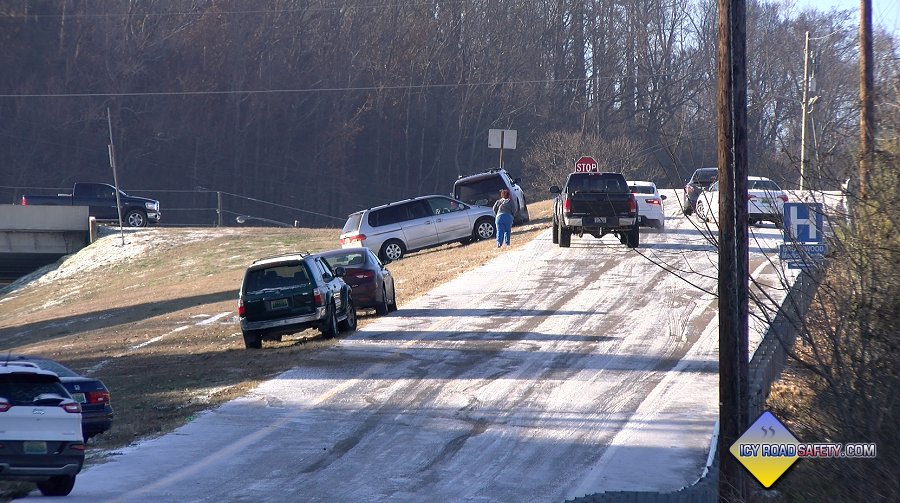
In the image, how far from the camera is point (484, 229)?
35.0 metres

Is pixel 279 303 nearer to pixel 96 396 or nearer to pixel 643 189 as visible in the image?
pixel 96 396

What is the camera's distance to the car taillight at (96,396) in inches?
586

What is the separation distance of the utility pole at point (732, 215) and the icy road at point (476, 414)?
16.9 inches

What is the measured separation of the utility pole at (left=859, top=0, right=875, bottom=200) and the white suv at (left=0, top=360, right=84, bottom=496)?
820 cm

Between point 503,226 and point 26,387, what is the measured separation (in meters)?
20.5

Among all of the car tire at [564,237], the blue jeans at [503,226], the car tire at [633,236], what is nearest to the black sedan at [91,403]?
the car tire at [633,236]

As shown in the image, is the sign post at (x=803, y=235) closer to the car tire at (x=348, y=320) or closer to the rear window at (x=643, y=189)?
the car tire at (x=348, y=320)

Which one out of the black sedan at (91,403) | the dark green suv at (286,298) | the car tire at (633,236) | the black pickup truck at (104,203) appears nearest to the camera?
the black sedan at (91,403)

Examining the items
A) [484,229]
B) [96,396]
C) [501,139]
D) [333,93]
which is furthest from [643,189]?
[333,93]

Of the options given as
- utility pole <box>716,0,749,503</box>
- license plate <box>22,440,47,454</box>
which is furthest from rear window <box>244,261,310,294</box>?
utility pole <box>716,0,749,503</box>

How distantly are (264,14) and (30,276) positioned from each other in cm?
4412

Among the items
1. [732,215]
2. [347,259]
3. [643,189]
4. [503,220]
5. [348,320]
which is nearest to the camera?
[732,215]

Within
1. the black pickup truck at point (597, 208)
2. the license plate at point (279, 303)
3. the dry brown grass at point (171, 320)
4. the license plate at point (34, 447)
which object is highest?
the black pickup truck at point (597, 208)

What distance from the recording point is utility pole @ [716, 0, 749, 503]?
37.2ft
